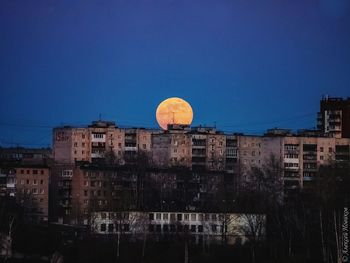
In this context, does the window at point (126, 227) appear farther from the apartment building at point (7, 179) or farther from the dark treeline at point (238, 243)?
the apartment building at point (7, 179)

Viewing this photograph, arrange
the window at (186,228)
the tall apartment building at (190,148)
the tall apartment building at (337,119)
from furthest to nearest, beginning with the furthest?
the tall apartment building at (337,119)
the tall apartment building at (190,148)
the window at (186,228)

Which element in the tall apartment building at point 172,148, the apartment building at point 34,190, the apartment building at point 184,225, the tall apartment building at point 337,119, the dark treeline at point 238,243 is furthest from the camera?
the tall apartment building at point 337,119

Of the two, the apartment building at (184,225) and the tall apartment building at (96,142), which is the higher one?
the tall apartment building at (96,142)

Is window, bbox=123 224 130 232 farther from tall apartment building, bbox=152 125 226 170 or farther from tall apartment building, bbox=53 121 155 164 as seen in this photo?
tall apartment building, bbox=152 125 226 170

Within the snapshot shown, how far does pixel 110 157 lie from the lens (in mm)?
74625

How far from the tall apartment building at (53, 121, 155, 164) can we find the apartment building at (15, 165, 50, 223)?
787cm

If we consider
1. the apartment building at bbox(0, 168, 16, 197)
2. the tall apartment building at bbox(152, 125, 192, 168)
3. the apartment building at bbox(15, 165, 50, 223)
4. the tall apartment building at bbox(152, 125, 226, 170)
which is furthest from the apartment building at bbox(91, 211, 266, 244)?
the tall apartment building at bbox(152, 125, 226, 170)

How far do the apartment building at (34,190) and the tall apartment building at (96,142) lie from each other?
25.8 feet

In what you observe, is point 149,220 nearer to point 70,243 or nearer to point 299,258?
point 70,243

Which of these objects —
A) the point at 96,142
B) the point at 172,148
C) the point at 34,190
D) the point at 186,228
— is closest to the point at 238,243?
the point at 186,228

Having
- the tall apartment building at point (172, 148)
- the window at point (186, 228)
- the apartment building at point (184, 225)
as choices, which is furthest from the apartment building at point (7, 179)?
the window at point (186, 228)

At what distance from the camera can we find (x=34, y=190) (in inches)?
2724

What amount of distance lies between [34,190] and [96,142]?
11078 millimetres

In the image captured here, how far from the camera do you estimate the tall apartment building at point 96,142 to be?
256 ft
